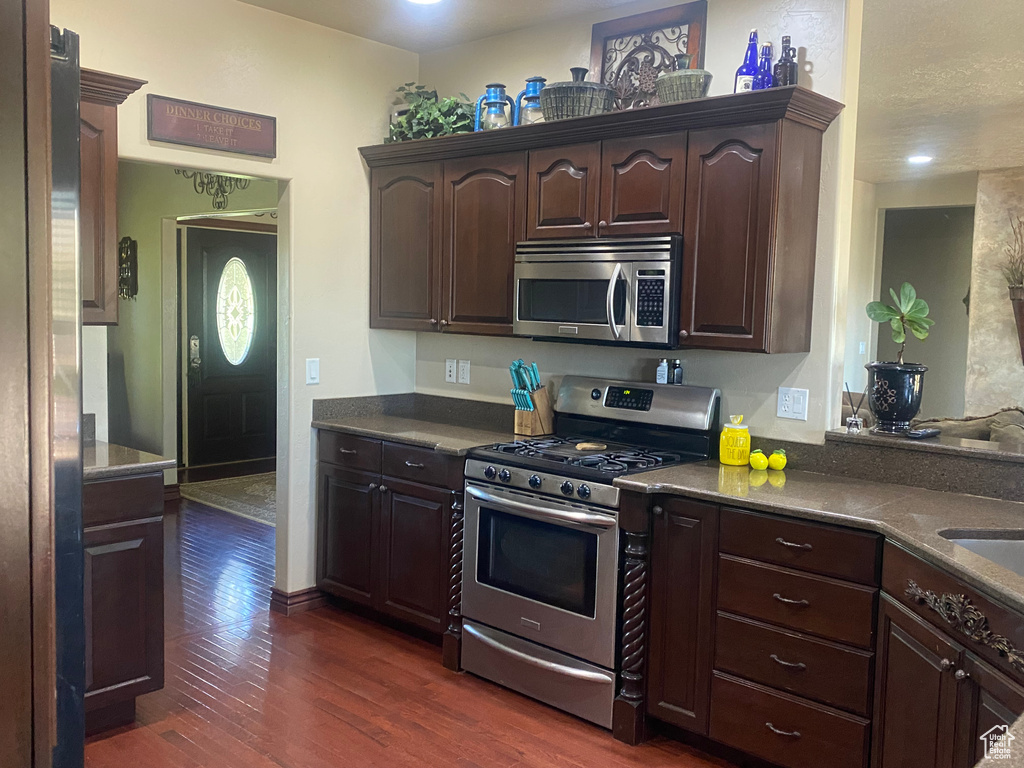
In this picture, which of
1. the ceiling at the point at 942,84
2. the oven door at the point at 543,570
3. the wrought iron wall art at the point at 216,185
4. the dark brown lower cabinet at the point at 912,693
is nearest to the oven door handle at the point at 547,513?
the oven door at the point at 543,570

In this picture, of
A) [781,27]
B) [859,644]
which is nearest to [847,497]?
[859,644]

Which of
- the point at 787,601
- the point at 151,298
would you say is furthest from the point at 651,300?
the point at 151,298

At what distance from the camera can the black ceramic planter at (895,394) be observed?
2.92m

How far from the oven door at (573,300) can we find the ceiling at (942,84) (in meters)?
1.58

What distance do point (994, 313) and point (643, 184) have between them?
547 centimetres

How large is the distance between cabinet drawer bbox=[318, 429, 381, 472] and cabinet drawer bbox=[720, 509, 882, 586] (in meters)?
1.72

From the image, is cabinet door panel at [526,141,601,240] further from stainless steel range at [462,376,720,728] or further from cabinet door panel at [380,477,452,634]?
cabinet door panel at [380,477,452,634]

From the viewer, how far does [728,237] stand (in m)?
2.96

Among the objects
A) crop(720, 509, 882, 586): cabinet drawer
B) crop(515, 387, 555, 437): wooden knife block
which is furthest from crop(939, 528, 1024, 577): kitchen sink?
crop(515, 387, 555, 437): wooden knife block

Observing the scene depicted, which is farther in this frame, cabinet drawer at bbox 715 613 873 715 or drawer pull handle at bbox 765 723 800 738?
drawer pull handle at bbox 765 723 800 738

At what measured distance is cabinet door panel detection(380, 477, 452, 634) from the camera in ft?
11.6

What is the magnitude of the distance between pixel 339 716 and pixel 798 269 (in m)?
2.25

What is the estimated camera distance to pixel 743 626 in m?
2.63

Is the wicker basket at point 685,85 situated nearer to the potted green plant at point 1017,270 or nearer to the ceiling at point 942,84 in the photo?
the ceiling at point 942,84
